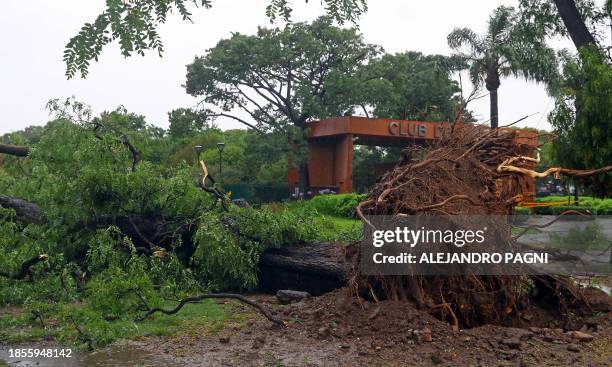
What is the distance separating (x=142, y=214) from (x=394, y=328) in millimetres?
5084

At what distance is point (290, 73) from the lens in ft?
116

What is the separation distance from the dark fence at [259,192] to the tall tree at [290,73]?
2.87 metres

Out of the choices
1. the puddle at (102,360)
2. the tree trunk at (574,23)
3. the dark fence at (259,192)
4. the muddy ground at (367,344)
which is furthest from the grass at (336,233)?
the dark fence at (259,192)

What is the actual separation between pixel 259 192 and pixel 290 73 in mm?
7112

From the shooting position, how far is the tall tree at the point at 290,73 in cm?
3384

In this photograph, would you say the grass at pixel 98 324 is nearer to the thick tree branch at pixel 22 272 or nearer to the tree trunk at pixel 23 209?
the thick tree branch at pixel 22 272

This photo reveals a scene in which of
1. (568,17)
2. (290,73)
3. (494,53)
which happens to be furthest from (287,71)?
(568,17)

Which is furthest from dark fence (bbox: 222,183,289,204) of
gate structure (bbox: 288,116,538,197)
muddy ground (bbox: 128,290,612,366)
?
muddy ground (bbox: 128,290,612,366)

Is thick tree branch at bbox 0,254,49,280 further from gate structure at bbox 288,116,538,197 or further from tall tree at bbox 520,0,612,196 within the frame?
gate structure at bbox 288,116,538,197

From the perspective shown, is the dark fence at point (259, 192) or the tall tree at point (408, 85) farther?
the dark fence at point (259, 192)

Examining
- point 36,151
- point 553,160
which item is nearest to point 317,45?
point 553,160

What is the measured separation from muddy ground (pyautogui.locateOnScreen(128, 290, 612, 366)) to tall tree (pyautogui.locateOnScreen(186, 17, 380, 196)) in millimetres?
27475

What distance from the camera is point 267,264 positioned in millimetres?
9711

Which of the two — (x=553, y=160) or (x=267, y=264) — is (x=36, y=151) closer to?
(x=267, y=264)
